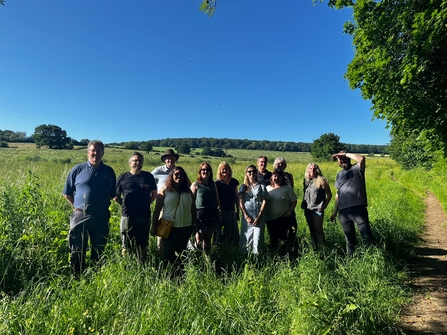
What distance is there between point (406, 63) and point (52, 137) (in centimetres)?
5995

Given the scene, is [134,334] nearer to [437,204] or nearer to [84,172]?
[84,172]

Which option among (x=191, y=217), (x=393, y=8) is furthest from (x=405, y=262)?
(x=393, y=8)

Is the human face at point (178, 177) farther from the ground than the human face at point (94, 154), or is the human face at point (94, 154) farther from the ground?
the human face at point (94, 154)

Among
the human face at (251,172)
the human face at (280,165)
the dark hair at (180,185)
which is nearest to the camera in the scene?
the dark hair at (180,185)

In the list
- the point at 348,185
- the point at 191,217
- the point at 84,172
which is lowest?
the point at 191,217

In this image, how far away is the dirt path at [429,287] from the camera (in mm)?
3025

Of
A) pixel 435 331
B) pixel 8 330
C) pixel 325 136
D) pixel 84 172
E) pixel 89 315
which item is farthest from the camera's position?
pixel 325 136

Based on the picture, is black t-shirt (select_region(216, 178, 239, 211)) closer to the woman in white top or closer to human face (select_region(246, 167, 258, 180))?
A: human face (select_region(246, 167, 258, 180))

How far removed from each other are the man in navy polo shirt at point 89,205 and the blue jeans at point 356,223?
12.3 feet

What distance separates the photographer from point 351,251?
4.65 metres

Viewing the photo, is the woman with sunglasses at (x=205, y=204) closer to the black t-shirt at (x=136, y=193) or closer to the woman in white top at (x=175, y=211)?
the woman in white top at (x=175, y=211)

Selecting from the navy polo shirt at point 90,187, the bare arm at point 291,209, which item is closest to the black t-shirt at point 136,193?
the navy polo shirt at point 90,187

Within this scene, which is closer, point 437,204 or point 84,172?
point 84,172

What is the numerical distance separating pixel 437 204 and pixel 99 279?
13.5 m
